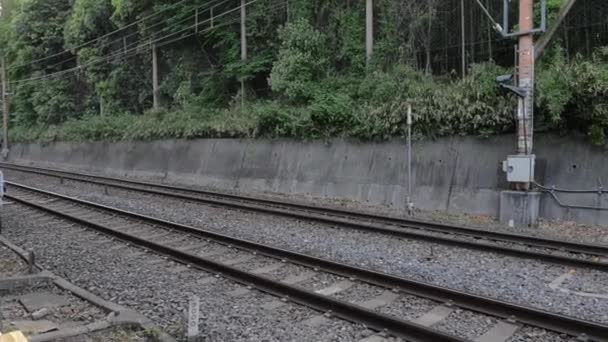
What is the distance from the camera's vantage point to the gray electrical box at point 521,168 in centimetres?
1195

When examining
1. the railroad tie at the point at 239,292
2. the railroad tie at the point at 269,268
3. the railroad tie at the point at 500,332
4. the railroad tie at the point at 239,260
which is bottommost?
the railroad tie at the point at 239,292

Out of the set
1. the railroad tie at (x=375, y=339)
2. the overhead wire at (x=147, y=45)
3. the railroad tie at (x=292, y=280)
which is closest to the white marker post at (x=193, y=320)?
the railroad tie at (x=292, y=280)

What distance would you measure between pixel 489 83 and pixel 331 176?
222 inches

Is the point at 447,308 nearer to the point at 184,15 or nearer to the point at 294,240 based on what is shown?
the point at 294,240

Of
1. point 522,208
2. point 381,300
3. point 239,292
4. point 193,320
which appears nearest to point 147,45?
point 522,208

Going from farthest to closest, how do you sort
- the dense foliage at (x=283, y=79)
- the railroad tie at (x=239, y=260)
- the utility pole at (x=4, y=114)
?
the utility pole at (x=4, y=114)
the dense foliage at (x=283, y=79)
the railroad tie at (x=239, y=260)

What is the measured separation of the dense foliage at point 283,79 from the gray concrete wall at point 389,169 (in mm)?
450

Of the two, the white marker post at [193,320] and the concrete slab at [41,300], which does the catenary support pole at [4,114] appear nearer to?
the concrete slab at [41,300]

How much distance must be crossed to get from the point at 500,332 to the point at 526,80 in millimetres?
8398

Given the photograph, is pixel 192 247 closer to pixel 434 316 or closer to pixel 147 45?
pixel 434 316

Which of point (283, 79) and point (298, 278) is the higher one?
point (283, 79)

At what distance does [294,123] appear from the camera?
18516 mm

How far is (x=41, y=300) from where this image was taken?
6.62 m

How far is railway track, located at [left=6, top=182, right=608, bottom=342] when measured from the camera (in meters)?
5.33
